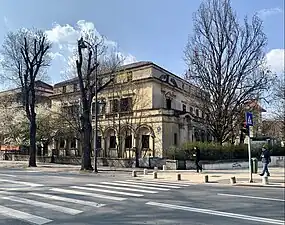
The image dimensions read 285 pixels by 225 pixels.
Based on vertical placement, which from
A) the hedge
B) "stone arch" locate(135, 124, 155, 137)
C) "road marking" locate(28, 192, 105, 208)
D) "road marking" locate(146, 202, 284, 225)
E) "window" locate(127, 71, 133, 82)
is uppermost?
"window" locate(127, 71, 133, 82)

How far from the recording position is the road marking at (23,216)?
820cm

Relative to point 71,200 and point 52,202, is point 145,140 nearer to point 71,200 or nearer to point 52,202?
point 71,200

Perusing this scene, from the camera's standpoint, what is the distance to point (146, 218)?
8680 millimetres

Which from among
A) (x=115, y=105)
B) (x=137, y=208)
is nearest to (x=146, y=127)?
(x=115, y=105)

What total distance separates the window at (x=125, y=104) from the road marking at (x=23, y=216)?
3223cm

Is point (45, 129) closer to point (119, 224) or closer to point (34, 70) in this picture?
point (34, 70)

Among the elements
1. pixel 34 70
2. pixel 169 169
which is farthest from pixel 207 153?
pixel 34 70

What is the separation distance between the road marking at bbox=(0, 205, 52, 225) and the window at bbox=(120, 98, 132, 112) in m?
32.2

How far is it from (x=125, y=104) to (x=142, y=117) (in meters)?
3.04

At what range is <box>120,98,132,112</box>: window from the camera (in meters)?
41.9

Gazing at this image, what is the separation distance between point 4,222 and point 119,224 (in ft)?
8.50

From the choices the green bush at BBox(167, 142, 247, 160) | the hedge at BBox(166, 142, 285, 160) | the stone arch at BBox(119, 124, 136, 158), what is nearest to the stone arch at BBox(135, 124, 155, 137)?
the stone arch at BBox(119, 124, 136, 158)

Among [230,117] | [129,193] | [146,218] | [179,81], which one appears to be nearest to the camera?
[146,218]

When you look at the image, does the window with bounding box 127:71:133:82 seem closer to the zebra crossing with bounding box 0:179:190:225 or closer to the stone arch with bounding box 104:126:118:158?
the stone arch with bounding box 104:126:118:158
